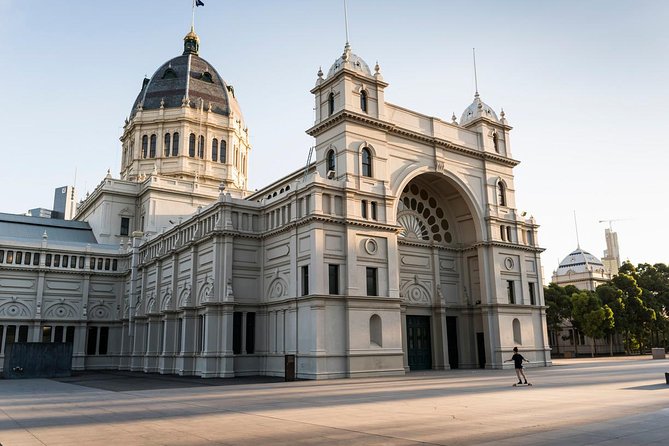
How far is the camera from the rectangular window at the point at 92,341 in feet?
198

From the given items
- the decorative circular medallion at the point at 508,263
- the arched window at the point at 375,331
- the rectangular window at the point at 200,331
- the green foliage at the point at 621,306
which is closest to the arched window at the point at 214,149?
the rectangular window at the point at 200,331

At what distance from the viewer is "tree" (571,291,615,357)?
71.1 m

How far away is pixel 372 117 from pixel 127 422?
3010 centimetres

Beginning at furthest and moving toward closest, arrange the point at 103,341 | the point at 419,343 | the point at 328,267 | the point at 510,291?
the point at 103,341 < the point at 510,291 < the point at 419,343 < the point at 328,267

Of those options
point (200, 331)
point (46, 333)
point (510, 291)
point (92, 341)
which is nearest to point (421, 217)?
point (510, 291)

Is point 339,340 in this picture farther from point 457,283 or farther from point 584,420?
point 584,420

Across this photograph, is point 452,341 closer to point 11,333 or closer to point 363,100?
point 363,100

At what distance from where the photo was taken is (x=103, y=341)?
6141cm

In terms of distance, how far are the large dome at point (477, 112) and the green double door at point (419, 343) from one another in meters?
19.1

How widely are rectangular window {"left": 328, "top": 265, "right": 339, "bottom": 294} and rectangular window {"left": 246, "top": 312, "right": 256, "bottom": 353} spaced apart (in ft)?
26.0

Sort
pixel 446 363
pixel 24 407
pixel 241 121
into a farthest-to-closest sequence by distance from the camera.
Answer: pixel 241 121
pixel 446 363
pixel 24 407

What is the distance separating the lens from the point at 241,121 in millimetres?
83125

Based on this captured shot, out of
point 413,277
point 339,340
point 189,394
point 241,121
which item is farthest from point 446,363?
point 241,121

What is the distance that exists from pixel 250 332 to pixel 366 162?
15420mm
